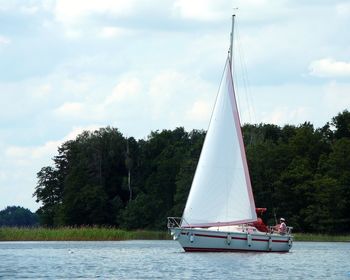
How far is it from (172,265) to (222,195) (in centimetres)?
1110

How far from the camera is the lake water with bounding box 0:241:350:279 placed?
58688 mm

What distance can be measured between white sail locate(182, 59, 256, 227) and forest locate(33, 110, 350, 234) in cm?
5184

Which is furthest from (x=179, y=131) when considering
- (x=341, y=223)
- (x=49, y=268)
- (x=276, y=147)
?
(x=49, y=268)

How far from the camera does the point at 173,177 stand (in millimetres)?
161250

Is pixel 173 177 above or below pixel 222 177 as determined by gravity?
above

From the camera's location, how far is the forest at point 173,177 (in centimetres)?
13450

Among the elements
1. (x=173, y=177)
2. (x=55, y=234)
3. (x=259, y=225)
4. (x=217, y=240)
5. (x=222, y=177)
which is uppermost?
(x=173, y=177)

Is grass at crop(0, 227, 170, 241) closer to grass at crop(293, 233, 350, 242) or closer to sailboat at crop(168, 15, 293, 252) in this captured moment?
grass at crop(293, 233, 350, 242)

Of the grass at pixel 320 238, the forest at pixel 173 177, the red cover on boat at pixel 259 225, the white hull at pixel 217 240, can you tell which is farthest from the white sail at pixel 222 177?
the forest at pixel 173 177

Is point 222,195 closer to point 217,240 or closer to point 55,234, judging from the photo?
point 217,240

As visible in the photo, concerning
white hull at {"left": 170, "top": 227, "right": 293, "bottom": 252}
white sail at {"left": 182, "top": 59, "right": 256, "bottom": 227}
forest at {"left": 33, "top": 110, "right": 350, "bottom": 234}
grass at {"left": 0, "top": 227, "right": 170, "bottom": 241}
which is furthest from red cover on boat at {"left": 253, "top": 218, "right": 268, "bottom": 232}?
forest at {"left": 33, "top": 110, "right": 350, "bottom": 234}

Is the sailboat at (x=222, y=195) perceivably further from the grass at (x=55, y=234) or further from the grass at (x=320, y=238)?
the grass at (x=320, y=238)

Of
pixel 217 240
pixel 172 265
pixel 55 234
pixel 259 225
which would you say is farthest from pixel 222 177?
pixel 55 234

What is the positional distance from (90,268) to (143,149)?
110892mm
